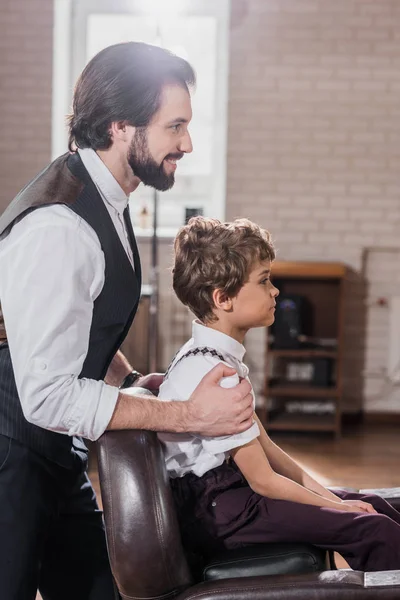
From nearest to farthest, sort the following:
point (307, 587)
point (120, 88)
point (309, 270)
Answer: point (307, 587) < point (120, 88) < point (309, 270)

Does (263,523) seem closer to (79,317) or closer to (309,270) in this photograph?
(79,317)

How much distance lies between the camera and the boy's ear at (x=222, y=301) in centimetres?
193

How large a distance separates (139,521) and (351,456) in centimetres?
358

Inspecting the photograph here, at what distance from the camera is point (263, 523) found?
175 centimetres

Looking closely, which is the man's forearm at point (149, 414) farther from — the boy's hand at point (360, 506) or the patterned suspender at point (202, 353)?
the boy's hand at point (360, 506)

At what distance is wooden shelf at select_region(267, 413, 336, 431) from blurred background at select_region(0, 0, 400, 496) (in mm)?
22

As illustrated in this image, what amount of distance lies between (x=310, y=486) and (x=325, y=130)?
4.24 m

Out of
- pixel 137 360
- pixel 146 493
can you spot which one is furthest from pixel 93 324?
pixel 137 360

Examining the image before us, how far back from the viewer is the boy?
1.73m

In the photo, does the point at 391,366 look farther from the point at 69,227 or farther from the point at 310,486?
the point at 69,227

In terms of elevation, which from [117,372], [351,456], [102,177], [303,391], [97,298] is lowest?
[351,456]

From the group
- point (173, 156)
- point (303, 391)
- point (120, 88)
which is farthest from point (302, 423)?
point (120, 88)

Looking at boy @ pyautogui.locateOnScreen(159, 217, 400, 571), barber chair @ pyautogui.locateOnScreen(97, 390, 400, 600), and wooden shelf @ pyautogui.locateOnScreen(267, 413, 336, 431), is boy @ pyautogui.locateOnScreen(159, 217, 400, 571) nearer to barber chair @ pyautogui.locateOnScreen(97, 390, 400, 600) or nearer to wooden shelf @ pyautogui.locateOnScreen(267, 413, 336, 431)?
barber chair @ pyautogui.locateOnScreen(97, 390, 400, 600)

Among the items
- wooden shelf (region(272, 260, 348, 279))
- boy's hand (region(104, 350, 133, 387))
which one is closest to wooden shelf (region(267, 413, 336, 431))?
wooden shelf (region(272, 260, 348, 279))
